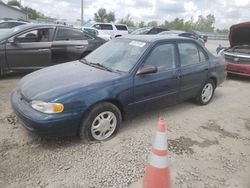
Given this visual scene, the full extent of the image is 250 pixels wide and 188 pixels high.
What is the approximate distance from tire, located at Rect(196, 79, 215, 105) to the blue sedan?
19 centimetres

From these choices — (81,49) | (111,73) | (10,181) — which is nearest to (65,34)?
(81,49)

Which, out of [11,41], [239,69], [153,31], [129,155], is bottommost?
[129,155]

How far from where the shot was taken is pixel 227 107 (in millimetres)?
5676

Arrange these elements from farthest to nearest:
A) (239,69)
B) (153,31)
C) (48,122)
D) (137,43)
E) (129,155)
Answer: (153,31), (239,69), (137,43), (129,155), (48,122)

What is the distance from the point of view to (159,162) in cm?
254

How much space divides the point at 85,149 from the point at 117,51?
1801 mm

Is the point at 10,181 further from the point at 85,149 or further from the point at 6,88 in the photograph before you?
the point at 6,88

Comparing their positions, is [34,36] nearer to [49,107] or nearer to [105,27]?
[49,107]

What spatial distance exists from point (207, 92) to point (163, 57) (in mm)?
1746

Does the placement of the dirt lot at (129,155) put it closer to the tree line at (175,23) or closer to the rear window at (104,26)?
the rear window at (104,26)

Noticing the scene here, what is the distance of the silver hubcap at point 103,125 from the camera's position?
12.0 feet

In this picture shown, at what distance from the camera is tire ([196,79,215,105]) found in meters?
5.49

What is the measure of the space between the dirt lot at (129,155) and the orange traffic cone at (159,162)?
374mm

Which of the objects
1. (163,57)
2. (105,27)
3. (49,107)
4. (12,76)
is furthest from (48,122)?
(105,27)
